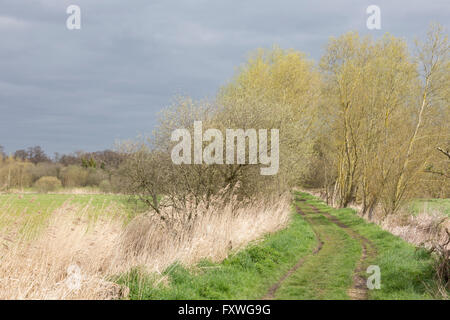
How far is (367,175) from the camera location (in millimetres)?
28500

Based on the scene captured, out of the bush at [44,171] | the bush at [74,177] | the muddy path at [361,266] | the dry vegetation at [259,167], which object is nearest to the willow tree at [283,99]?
the dry vegetation at [259,167]

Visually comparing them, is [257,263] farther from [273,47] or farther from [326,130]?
[273,47]

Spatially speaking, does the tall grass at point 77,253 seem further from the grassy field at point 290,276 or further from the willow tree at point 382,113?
the willow tree at point 382,113

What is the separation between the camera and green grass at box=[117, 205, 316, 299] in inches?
342

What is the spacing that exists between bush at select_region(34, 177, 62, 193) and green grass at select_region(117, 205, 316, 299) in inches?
2554

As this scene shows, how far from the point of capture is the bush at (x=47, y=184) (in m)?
71.3

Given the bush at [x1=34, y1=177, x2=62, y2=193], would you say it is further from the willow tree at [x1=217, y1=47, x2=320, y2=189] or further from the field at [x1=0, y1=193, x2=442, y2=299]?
the field at [x1=0, y1=193, x2=442, y2=299]

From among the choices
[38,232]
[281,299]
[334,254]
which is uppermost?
[38,232]

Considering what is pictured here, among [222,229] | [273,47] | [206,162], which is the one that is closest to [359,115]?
[273,47]

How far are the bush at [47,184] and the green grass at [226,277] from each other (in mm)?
64873

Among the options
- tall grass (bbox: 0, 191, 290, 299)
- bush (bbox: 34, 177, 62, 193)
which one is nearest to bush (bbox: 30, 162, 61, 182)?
bush (bbox: 34, 177, 62, 193)

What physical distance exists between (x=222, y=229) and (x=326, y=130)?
92.4ft
